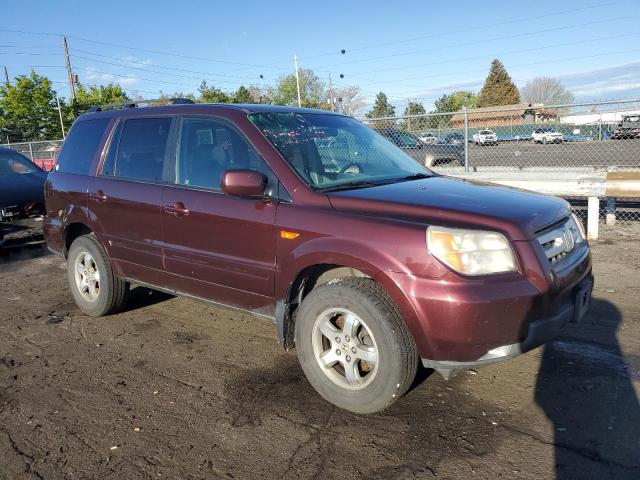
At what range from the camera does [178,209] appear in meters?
4.04

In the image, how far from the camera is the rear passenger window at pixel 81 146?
5051mm

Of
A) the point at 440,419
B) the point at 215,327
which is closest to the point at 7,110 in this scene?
the point at 215,327

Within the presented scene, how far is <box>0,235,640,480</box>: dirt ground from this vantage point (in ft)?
8.89

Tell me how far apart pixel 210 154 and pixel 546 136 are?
26.8ft

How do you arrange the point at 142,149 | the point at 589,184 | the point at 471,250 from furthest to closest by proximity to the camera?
the point at 589,184 < the point at 142,149 < the point at 471,250

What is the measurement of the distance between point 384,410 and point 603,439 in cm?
119

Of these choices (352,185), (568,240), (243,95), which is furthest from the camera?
(243,95)

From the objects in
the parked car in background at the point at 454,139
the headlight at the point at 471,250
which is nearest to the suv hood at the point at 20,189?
the parked car in background at the point at 454,139

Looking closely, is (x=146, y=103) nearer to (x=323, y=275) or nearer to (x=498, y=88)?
(x=323, y=275)

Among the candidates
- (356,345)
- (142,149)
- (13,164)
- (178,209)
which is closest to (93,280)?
(142,149)

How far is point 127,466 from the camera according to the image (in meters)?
2.75

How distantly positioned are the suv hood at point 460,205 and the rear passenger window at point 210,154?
2.61 feet

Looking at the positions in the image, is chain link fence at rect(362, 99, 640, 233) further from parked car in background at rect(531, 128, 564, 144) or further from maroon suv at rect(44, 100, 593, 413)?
maroon suv at rect(44, 100, 593, 413)

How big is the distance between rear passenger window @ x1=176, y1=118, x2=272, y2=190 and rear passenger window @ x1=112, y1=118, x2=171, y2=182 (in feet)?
0.84
